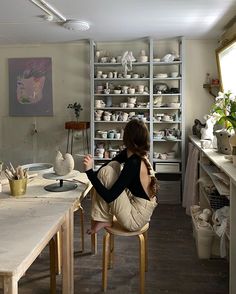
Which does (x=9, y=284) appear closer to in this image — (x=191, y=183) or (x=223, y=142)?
(x=223, y=142)

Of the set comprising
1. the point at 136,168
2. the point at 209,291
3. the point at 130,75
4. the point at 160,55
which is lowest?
the point at 209,291

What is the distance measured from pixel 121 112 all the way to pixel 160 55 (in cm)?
97

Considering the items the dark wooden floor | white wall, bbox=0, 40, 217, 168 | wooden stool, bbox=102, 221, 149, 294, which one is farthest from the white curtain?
wooden stool, bbox=102, 221, 149, 294

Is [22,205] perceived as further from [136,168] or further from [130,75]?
[130,75]

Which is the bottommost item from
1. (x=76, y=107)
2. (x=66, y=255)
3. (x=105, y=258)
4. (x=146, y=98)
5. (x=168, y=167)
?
(x=105, y=258)

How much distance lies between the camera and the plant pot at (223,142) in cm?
293

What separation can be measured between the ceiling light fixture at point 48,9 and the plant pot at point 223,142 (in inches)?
77.3

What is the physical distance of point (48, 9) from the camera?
10.00 feet

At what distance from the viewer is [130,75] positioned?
173 inches

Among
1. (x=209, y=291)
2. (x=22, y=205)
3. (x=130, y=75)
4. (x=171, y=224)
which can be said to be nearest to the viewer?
(x=22, y=205)

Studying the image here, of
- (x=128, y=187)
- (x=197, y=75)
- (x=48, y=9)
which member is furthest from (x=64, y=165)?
(x=197, y=75)

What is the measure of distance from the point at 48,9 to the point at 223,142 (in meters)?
2.07

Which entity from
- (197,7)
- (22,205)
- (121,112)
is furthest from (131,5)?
(22,205)

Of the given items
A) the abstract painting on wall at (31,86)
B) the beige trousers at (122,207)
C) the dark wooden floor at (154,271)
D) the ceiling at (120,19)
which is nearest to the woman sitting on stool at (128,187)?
the beige trousers at (122,207)
